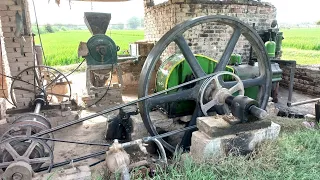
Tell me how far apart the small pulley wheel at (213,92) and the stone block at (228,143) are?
42cm

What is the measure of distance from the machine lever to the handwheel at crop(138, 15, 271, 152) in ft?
2.13

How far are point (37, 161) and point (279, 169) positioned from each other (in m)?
1.72

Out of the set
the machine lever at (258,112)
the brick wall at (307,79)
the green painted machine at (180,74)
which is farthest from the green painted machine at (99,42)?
the brick wall at (307,79)

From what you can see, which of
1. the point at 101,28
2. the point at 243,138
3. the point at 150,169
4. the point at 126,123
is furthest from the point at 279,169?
the point at 101,28

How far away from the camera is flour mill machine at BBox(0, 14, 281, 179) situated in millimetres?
1729

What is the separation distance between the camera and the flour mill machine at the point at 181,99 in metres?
1.73

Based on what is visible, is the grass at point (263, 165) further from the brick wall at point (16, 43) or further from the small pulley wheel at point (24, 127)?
the brick wall at point (16, 43)

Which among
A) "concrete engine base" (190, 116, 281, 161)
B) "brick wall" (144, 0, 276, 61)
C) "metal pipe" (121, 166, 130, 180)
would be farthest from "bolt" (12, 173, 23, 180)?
"brick wall" (144, 0, 276, 61)

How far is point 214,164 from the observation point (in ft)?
5.32

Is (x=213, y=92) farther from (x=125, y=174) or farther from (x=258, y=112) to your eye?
(x=125, y=174)

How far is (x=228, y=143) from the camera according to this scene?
1.80 meters

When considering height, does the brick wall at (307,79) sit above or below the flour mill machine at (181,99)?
below

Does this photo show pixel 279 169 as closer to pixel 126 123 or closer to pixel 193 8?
pixel 126 123

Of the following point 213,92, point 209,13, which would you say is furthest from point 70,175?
point 209,13
